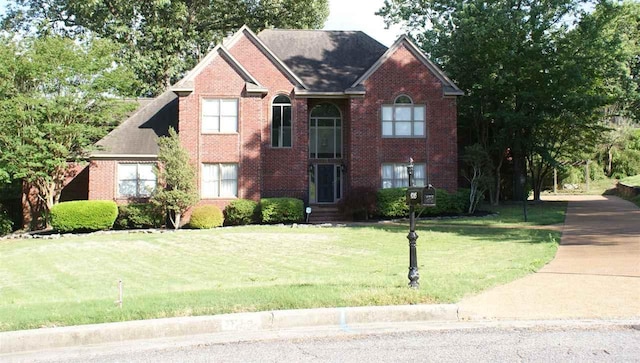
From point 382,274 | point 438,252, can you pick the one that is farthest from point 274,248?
point 382,274

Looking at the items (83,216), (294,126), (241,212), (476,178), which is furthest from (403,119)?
(83,216)

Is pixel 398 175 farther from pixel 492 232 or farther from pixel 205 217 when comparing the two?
pixel 205 217

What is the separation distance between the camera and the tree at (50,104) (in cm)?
2191

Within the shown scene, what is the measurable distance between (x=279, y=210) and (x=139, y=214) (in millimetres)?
5835

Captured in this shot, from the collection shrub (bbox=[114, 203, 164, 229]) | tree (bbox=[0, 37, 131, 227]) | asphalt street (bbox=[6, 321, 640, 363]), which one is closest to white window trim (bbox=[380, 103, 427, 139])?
shrub (bbox=[114, 203, 164, 229])

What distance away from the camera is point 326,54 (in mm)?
28422

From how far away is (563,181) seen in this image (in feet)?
166

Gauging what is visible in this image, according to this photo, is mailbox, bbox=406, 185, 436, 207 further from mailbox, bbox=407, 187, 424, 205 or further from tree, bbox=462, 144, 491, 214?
tree, bbox=462, 144, 491, 214

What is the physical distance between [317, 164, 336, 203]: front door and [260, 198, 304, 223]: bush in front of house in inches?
158

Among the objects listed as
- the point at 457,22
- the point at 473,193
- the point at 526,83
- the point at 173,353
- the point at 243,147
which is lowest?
the point at 173,353

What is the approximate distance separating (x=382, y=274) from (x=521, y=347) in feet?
15.0

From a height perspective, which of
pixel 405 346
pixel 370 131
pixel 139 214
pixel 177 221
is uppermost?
pixel 370 131

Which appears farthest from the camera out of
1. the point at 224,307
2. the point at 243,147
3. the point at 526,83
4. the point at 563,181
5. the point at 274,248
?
the point at 563,181

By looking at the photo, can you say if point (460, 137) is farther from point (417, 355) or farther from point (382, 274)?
point (417, 355)
